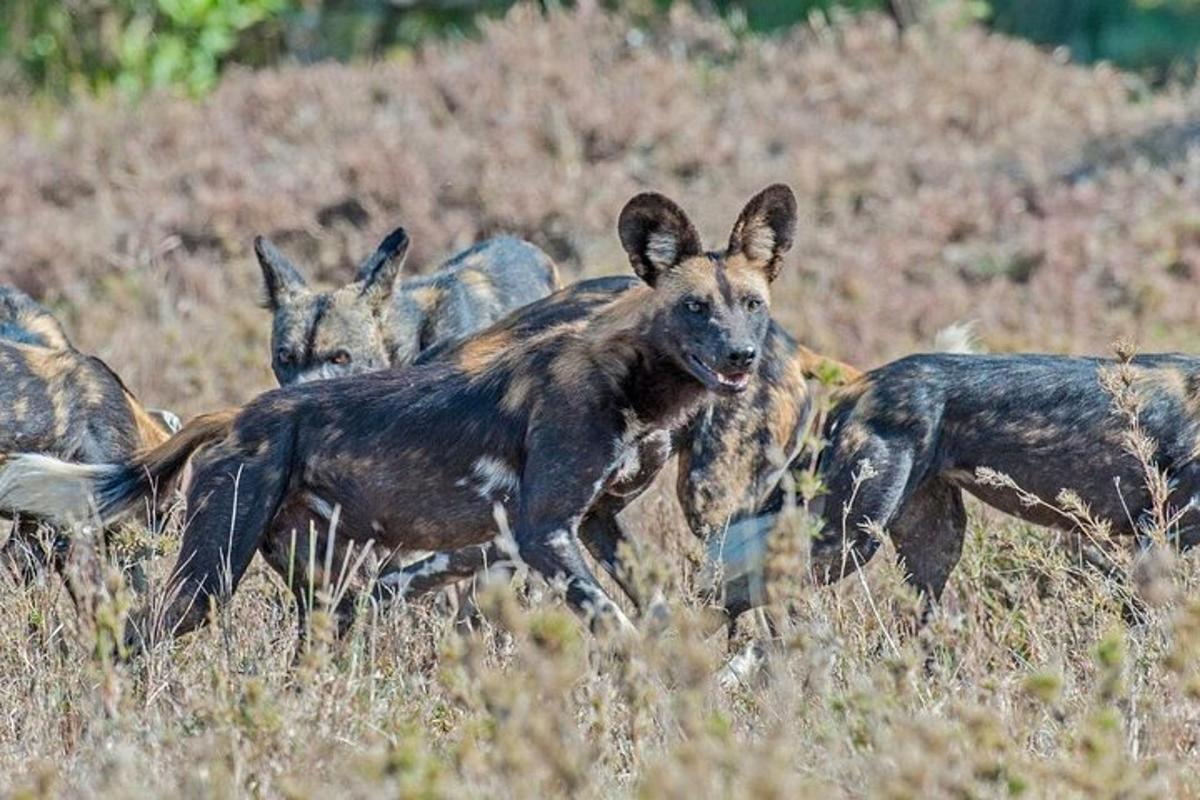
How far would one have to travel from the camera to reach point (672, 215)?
5828 mm

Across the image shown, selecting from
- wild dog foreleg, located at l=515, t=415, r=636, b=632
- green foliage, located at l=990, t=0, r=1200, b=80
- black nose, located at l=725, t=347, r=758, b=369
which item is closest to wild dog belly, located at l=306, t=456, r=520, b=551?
wild dog foreleg, located at l=515, t=415, r=636, b=632

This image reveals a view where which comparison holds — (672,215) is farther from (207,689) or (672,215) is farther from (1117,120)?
(1117,120)

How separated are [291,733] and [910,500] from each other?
273 cm

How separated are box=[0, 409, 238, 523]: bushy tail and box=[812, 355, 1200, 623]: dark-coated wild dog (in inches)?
67.8

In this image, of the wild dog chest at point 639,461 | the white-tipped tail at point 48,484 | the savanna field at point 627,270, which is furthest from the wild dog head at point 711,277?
the white-tipped tail at point 48,484

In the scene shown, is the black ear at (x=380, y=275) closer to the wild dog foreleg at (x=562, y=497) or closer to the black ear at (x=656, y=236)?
the black ear at (x=656, y=236)

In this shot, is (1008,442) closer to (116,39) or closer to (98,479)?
(98,479)

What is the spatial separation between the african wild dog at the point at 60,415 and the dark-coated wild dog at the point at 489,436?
76 centimetres

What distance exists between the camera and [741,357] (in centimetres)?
557

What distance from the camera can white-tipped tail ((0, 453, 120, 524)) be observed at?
563cm

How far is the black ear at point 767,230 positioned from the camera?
588 centimetres

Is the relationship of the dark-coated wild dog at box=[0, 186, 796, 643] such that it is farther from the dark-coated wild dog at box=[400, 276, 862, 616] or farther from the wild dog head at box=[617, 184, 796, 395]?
the dark-coated wild dog at box=[400, 276, 862, 616]

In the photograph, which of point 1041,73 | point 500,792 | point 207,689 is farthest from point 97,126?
point 500,792

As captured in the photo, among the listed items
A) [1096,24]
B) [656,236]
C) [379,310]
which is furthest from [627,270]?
[1096,24]
